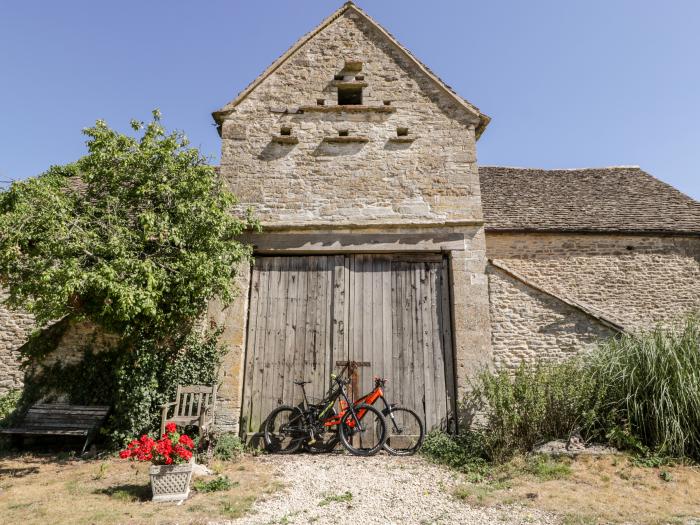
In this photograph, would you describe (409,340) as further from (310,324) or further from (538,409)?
(538,409)

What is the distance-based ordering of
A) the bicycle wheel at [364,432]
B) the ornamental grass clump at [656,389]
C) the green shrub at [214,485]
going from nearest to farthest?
the green shrub at [214,485] → the ornamental grass clump at [656,389] → the bicycle wheel at [364,432]

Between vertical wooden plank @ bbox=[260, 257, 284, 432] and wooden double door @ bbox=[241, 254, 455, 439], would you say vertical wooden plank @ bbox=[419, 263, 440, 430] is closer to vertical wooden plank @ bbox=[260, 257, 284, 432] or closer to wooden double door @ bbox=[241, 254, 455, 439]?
wooden double door @ bbox=[241, 254, 455, 439]

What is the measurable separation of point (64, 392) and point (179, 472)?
3.78m

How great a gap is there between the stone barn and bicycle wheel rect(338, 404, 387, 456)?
479mm

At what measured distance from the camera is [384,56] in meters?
8.47

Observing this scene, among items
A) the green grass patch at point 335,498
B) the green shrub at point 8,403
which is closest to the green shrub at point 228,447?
the green grass patch at point 335,498

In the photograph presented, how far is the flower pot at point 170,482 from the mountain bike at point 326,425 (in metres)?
1.98

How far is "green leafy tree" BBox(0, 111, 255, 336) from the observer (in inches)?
222

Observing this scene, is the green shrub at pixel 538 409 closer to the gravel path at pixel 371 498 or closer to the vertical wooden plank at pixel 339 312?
the gravel path at pixel 371 498

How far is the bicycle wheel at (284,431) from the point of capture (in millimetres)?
6312

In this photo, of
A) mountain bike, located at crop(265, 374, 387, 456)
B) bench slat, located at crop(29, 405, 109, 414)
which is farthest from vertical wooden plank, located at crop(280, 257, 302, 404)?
bench slat, located at crop(29, 405, 109, 414)

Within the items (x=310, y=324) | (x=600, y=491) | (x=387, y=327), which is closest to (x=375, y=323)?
(x=387, y=327)

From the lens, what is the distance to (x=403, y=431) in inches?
258

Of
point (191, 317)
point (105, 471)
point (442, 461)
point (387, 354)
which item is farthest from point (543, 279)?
point (105, 471)
